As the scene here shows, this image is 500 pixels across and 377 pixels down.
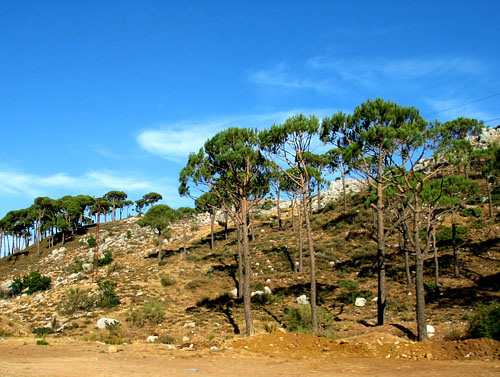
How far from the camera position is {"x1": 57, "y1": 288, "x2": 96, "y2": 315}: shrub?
2903cm

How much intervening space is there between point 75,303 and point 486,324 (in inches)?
1095

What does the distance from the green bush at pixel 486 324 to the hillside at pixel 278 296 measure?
1227 millimetres

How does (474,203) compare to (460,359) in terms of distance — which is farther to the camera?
(474,203)

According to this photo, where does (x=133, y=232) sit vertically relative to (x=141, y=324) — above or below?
above

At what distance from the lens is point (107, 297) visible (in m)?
30.4

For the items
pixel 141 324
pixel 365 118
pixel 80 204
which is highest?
pixel 80 204

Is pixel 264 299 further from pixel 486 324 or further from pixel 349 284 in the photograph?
pixel 486 324

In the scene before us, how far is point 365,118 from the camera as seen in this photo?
68.3 feet

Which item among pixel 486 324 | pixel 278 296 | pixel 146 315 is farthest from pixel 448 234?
pixel 146 315

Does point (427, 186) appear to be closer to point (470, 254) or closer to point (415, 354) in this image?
point (470, 254)

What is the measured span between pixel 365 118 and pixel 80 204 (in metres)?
81.7

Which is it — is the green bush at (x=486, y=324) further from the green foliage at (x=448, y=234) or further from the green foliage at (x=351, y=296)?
the green foliage at (x=448, y=234)

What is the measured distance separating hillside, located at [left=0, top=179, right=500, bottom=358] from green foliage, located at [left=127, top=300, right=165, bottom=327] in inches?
3.2

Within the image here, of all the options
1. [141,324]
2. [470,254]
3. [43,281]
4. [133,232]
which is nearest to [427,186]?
[470,254]
